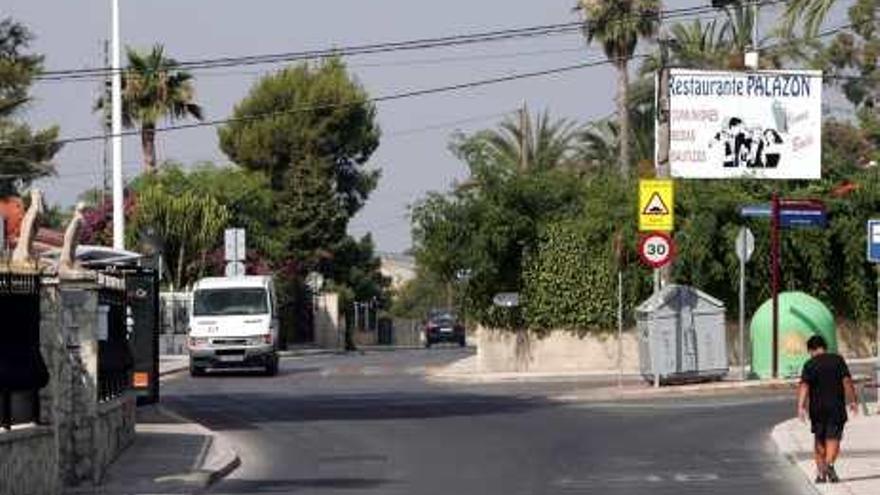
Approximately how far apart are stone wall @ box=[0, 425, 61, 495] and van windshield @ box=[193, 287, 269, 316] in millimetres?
27550

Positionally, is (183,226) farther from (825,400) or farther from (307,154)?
(825,400)

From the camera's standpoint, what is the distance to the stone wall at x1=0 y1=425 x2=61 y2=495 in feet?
49.2

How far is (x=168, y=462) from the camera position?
20.1 metres

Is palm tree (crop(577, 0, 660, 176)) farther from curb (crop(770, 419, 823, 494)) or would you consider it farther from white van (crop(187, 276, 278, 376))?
curb (crop(770, 419, 823, 494))

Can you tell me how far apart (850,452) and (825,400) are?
117 inches

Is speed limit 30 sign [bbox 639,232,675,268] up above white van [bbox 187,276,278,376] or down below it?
above

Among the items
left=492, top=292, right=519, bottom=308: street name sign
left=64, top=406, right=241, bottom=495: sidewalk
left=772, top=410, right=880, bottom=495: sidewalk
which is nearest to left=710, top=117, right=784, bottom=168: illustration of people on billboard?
left=492, top=292, right=519, bottom=308: street name sign

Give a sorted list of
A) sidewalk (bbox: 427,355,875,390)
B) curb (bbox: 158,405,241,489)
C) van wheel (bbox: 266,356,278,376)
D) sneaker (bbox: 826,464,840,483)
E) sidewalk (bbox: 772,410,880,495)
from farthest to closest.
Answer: van wheel (bbox: 266,356,278,376) → sidewalk (bbox: 427,355,875,390) → curb (bbox: 158,405,241,489) → sneaker (bbox: 826,464,840,483) → sidewalk (bbox: 772,410,880,495)

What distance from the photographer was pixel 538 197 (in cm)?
4294

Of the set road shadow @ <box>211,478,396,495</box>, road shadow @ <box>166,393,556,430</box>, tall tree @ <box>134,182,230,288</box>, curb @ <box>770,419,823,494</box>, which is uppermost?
tall tree @ <box>134,182,230,288</box>

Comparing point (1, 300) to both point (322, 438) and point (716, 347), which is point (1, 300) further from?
point (716, 347)

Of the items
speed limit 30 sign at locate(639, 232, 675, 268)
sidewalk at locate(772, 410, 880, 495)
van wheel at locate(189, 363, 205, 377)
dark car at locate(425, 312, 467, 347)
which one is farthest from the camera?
dark car at locate(425, 312, 467, 347)

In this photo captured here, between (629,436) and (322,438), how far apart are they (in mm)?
4031

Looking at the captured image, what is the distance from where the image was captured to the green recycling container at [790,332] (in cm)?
3422
